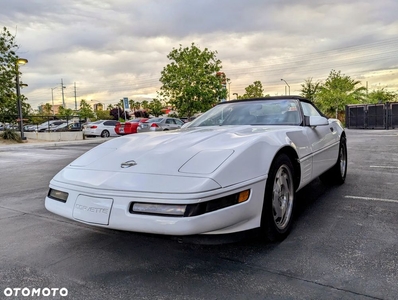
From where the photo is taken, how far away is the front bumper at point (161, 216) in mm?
1979

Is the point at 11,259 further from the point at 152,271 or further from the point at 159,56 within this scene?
the point at 159,56

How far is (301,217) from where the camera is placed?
3.35m

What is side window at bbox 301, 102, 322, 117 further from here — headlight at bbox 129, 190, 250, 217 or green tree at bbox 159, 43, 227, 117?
green tree at bbox 159, 43, 227, 117

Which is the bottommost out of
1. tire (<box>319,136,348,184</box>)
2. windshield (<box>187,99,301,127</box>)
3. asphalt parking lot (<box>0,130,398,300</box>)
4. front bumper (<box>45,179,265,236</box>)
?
asphalt parking lot (<box>0,130,398,300</box>)

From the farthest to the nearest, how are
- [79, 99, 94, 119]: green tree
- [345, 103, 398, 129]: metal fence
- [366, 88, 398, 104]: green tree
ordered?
[79, 99, 94, 119]: green tree, [366, 88, 398, 104]: green tree, [345, 103, 398, 129]: metal fence

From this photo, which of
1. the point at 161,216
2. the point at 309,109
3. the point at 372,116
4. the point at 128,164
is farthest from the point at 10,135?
the point at 372,116

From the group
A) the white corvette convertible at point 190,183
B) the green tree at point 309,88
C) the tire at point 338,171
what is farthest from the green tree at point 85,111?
the white corvette convertible at point 190,183

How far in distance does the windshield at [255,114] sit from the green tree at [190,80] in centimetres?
2293

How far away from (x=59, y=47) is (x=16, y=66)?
3.68 meters

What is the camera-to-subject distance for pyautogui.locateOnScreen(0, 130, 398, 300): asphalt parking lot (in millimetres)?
1943

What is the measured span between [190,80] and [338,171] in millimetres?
23363

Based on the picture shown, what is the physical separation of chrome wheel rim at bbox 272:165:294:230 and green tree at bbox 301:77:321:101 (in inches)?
1788

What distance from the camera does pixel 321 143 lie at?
3.78 metres

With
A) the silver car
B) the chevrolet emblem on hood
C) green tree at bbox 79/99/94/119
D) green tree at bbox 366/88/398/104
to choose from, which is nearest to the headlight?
the chevrolet emblem on hood
